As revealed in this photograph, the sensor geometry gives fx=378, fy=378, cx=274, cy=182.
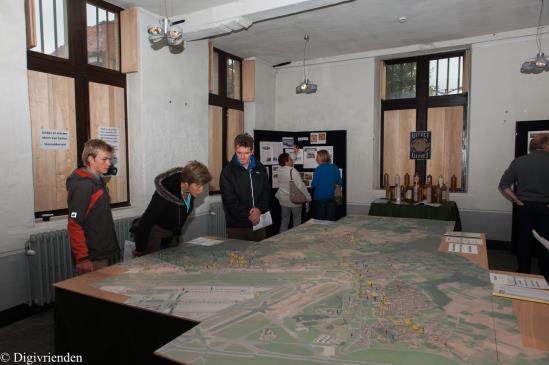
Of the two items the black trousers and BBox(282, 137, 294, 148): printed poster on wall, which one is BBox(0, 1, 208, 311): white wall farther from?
the black trousers

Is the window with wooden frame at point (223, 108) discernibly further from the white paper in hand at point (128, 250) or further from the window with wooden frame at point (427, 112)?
the white paper in hand at point (128, 250)

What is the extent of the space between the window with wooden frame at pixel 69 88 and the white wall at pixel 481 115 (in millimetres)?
3846

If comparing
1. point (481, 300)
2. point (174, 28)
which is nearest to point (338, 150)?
point (174, 28)

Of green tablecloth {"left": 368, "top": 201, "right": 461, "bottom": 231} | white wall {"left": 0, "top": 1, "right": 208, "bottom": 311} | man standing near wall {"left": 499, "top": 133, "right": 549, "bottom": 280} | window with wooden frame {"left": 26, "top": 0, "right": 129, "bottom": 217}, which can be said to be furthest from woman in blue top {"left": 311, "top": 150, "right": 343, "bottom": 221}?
window with wooden frame {"left": 26, "top": 0, "right": 129, "bottom": 217}

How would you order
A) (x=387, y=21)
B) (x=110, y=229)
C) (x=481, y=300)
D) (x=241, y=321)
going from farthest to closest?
(x=387, y=21), (x=110, y=229), (x=481, y=300), (x=241, y=321)

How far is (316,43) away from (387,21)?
4.21 ft

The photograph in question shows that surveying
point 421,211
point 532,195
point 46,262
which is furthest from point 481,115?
point 46,262

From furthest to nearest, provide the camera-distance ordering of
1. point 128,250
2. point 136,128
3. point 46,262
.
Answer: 1. point 136,128
2. point 46,262
3. point 128,250

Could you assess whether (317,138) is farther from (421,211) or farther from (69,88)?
(69,88)

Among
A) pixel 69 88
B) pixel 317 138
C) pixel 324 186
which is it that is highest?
pixel 69 88

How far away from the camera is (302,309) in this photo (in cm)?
159

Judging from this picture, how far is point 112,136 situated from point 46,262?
161cm

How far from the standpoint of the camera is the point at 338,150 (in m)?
6.73

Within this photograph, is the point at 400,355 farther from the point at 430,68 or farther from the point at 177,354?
the point at 430,68
